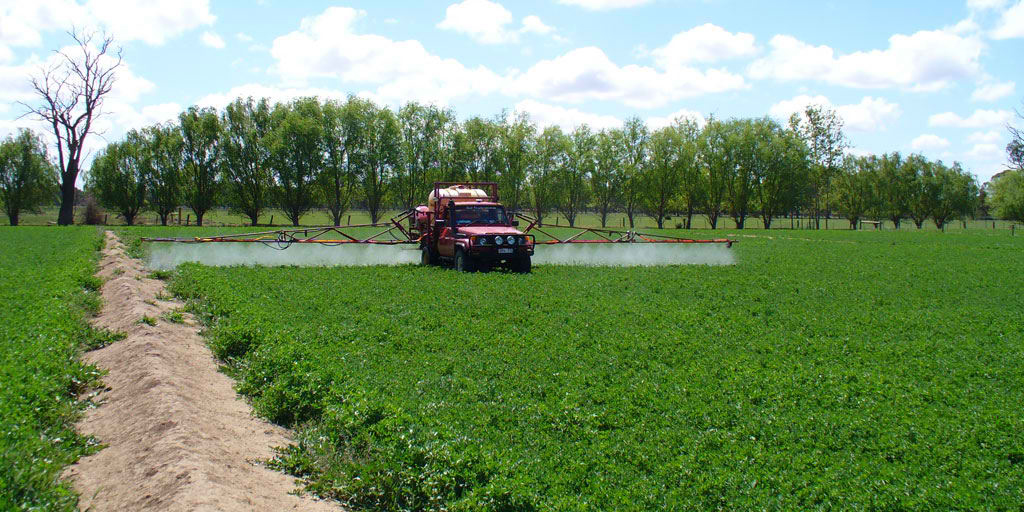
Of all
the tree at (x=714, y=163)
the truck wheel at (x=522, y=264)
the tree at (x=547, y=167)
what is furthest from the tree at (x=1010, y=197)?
the truck wheel at (x=522, y=264)

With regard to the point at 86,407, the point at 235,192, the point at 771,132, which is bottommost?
the point at 86,407

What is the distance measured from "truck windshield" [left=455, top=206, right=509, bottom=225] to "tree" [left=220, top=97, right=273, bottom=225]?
56.6 m

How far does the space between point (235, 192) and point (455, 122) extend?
26811mm

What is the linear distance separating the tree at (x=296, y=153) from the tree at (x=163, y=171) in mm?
11996

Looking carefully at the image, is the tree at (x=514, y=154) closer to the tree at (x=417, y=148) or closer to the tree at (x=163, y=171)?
the tree at (x=417, y=148)

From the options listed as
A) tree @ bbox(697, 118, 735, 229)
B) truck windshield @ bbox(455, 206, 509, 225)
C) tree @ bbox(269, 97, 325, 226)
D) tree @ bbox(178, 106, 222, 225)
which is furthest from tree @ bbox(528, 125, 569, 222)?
truck windshield @ bbox(455, 206, 509, 225)

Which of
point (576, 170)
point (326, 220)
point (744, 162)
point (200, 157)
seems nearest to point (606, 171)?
point (576, 170)

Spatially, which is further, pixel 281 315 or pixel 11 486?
pixel 281 315

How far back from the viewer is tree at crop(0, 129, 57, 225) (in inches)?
3044

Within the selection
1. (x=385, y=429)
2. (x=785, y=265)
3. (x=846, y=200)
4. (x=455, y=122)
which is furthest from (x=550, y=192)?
(x=385, y=429)

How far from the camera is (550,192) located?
283 feet

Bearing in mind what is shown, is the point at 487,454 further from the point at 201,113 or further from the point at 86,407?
the point at 201,113

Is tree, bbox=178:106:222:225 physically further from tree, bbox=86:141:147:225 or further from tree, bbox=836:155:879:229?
tree, bbox=836:155:879:229

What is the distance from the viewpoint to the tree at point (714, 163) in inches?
3322
